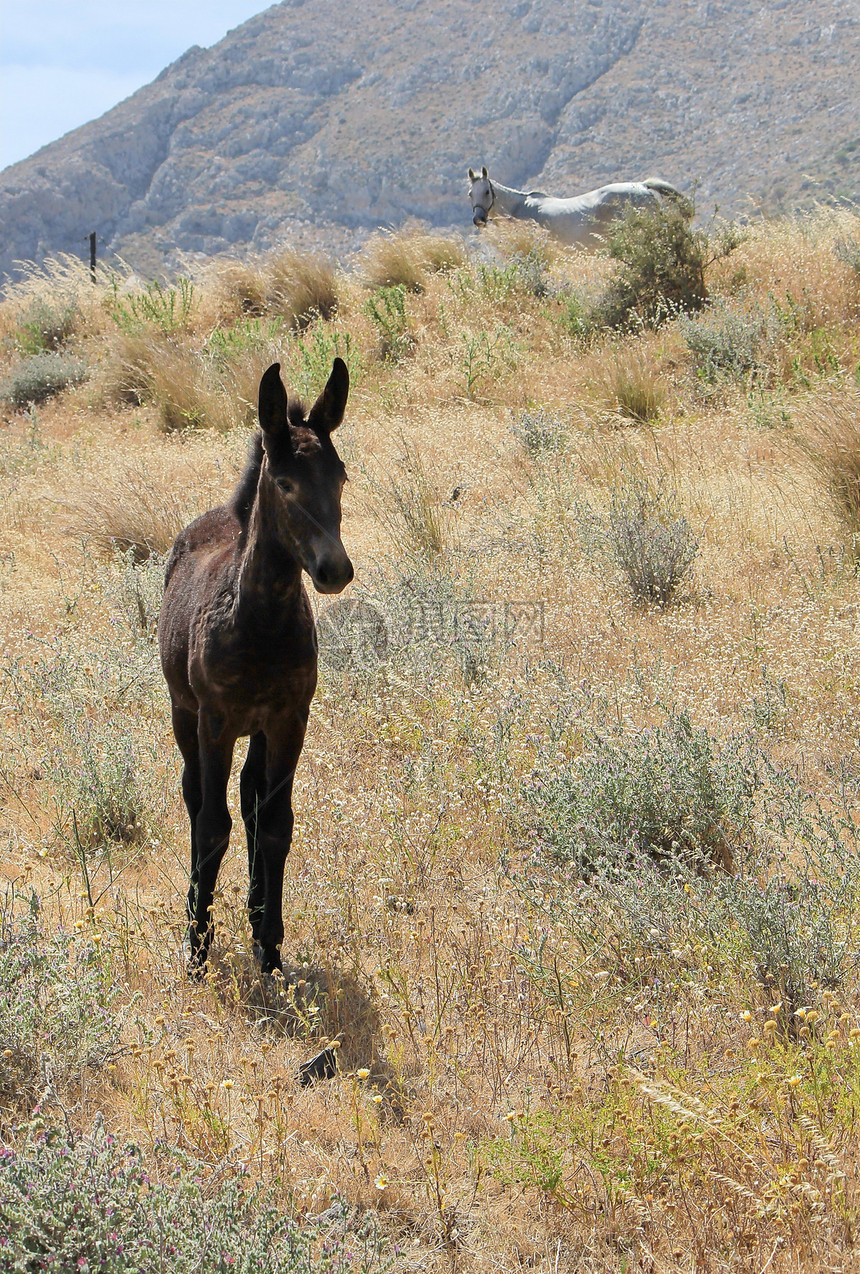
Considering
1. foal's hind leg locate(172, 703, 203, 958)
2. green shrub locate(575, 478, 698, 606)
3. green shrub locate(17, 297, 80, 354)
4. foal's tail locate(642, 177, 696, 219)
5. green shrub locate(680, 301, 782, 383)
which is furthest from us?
green shrub locate(17, 297, 80, 354)

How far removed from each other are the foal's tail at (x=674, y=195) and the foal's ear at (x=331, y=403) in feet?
33.7

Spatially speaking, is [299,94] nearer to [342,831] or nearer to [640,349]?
[640,349]

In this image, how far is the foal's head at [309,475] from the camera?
2588 mm

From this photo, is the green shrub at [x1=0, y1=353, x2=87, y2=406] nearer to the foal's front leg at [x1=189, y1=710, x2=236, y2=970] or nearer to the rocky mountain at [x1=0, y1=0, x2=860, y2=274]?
the foal's front leg at [x1=189, y1=710, x2=236, y2=970]

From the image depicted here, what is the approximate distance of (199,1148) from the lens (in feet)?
7.76

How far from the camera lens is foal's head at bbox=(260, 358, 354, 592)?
2.59 meters

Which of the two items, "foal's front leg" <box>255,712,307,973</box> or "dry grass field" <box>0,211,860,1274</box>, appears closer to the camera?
"dry grass field" <box>0,211,860,1274</box>

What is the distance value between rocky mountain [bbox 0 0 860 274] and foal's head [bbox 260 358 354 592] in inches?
1969

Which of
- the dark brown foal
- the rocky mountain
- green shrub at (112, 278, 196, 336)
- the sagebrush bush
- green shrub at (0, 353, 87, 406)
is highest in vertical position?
the rocky mountain

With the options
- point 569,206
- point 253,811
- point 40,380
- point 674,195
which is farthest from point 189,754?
point 569,206

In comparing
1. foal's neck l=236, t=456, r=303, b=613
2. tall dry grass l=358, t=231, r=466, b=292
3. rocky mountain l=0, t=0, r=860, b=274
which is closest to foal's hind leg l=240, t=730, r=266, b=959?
foal's neck l=236, t=456, r=303, b=613

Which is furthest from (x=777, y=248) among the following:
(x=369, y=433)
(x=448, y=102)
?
(x=448, y=102)

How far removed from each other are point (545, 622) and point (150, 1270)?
4287mm

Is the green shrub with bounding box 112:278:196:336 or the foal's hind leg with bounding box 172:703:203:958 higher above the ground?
the green shrub with bounding box 112:278:196:336
